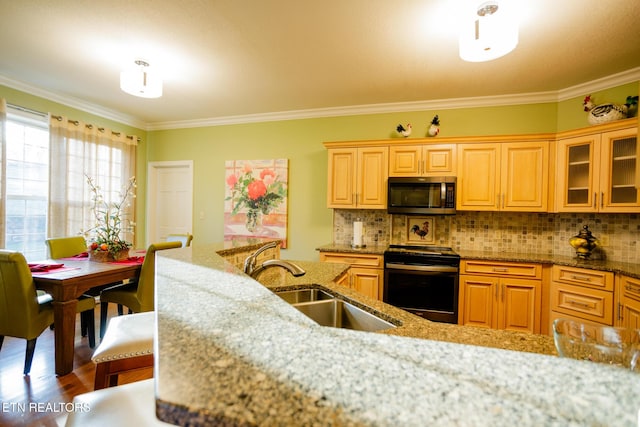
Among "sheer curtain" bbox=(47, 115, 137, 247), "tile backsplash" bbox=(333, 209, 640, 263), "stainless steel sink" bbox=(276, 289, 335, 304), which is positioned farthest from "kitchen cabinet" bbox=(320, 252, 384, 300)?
"sheer curtain" bbox=(47, 115, 137, 247)

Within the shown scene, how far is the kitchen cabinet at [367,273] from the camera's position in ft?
10.1

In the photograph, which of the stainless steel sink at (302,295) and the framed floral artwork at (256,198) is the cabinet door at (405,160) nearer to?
the framed floral artwork at (256,198)

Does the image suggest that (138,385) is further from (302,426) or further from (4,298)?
(4,298)

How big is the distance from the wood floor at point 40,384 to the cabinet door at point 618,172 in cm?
404

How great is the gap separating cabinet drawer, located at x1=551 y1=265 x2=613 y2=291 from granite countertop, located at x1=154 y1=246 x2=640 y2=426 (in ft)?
8.95

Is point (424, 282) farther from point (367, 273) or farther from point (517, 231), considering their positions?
point (517, 231)

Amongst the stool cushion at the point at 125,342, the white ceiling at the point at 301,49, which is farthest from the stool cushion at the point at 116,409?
the white ceiling at the point at 301,49

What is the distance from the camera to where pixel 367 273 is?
3.11 meters

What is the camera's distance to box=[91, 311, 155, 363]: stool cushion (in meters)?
1.30

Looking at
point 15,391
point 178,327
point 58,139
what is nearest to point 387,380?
point 178,327

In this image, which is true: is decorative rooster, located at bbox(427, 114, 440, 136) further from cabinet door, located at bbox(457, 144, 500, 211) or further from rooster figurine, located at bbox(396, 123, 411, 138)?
cabinet door, located at bbox(457, 144, 500, 211)

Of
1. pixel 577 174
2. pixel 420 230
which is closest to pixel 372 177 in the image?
pixel 420 230

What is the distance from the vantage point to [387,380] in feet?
1.26

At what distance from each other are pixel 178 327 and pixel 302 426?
35 cm
